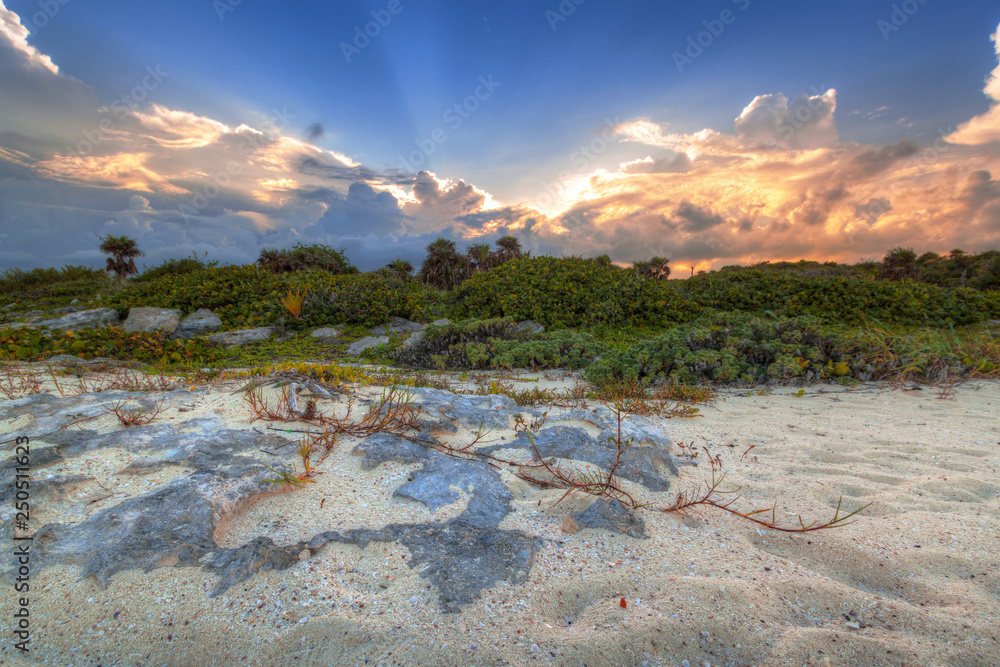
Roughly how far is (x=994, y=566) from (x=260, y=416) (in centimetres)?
377

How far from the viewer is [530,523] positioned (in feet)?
6.21

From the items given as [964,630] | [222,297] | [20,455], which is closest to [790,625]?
[964,630]

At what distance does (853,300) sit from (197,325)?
15731 millimetres

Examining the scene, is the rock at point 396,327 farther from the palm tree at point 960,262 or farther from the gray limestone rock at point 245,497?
the palm tree at point 960,262

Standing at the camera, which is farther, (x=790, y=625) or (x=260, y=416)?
(x=260, y=416)

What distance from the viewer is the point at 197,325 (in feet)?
33.6

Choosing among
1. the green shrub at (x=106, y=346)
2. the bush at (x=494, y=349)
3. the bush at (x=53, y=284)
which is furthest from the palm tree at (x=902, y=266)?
the bush at (x=53, y=284)

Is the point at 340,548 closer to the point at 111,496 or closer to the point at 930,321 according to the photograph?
the point at 111,496

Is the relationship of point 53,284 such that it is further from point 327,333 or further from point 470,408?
point 470,408

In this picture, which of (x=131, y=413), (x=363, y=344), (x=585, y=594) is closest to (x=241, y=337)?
(x=363, y=344)

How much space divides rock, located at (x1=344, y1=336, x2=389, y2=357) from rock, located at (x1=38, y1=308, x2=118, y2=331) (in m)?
5.80

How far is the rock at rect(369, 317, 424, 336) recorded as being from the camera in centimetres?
1010

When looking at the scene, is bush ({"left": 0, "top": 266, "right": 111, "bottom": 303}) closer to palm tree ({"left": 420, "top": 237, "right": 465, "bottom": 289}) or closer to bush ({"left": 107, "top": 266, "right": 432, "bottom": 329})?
bush ({"left": 107, "top": 266, "right": 432, "bottom": 329})

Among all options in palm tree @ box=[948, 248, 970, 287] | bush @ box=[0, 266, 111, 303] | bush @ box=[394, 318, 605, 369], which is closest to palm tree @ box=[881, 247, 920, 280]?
palm tree @ box=[948, 248, 970, 287]
